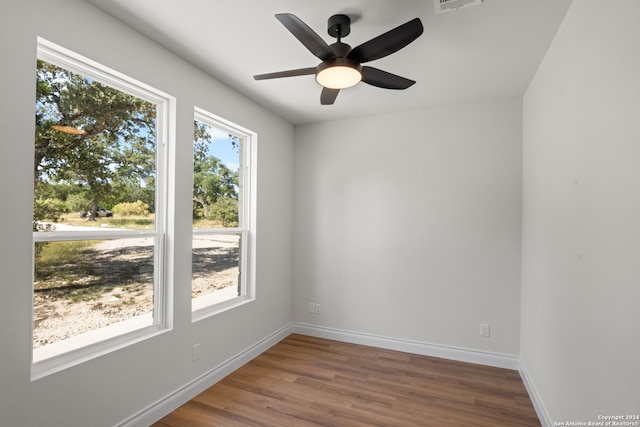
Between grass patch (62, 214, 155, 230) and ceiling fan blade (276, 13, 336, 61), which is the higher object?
ceiling fan blade (276, 13, 336, 61)

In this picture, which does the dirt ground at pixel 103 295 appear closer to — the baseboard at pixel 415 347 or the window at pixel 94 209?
the window at pixel 94 209

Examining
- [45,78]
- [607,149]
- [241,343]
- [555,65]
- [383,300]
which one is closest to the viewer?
[607,149]

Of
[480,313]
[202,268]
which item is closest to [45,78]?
[202,268]

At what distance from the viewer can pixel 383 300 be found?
3.62 meters

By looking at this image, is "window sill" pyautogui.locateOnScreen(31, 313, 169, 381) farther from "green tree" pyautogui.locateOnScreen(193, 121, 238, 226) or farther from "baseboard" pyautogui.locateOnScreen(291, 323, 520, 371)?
"baseboard" pyautogui.locateOnScreen(291, 323, 520, 371)

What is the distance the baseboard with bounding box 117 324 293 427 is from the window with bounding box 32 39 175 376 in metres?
0.52

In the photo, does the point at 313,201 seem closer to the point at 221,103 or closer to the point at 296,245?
the point at 296,245

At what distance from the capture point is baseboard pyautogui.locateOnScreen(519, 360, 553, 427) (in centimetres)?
215

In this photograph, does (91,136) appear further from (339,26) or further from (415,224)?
(415,224)

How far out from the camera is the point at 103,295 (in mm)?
2035

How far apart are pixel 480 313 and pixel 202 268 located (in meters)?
2.81

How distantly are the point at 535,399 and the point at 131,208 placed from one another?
3.38 metres

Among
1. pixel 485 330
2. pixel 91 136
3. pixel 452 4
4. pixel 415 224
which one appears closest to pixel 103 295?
pixel 91 136

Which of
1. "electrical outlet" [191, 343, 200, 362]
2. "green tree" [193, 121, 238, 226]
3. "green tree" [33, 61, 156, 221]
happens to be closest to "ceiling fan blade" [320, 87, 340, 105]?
"green tree" [193, 121, 238, 226]
